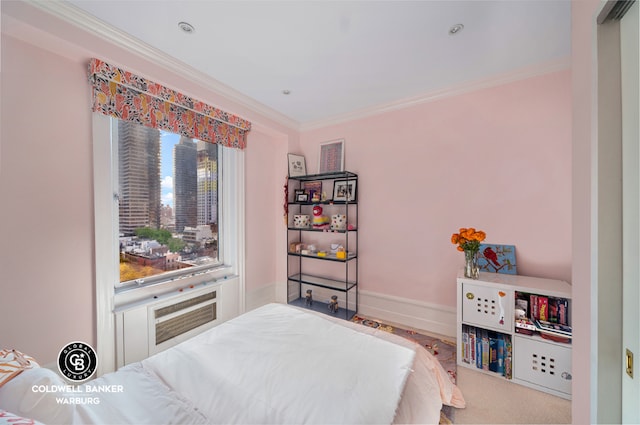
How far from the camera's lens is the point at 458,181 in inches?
90.8

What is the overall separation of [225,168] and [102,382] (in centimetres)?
215

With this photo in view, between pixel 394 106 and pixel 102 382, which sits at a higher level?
pixel 394 106

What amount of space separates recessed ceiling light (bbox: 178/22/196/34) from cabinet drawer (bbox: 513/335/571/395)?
128 inches

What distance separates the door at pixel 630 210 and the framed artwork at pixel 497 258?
5.38 feet

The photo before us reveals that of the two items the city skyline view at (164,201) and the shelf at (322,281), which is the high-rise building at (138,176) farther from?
the shelf at (322,281)

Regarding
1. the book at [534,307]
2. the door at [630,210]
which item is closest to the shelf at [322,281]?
the book at [534,307]

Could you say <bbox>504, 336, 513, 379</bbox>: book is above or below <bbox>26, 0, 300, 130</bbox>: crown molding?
below

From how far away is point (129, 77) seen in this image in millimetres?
→ 1730

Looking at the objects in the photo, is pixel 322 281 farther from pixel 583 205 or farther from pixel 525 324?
pixel 583 205

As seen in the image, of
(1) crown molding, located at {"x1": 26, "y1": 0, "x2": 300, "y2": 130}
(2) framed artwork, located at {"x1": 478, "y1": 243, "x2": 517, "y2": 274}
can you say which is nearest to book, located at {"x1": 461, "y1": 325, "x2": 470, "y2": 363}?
(2) framed artwork, located at {"x1": 478, "y1": 243, "x2": 517, "y2": 274}

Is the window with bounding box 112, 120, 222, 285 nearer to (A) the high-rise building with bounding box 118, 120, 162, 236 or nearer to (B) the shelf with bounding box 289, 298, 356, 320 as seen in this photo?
(A) the high-rise building with bounding box 118, 120, 162, 236

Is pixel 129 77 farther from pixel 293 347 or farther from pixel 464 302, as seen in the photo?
pixel 464 302

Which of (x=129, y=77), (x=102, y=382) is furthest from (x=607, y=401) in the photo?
(x=129, y=77)

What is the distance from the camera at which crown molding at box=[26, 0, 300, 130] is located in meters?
1.37
